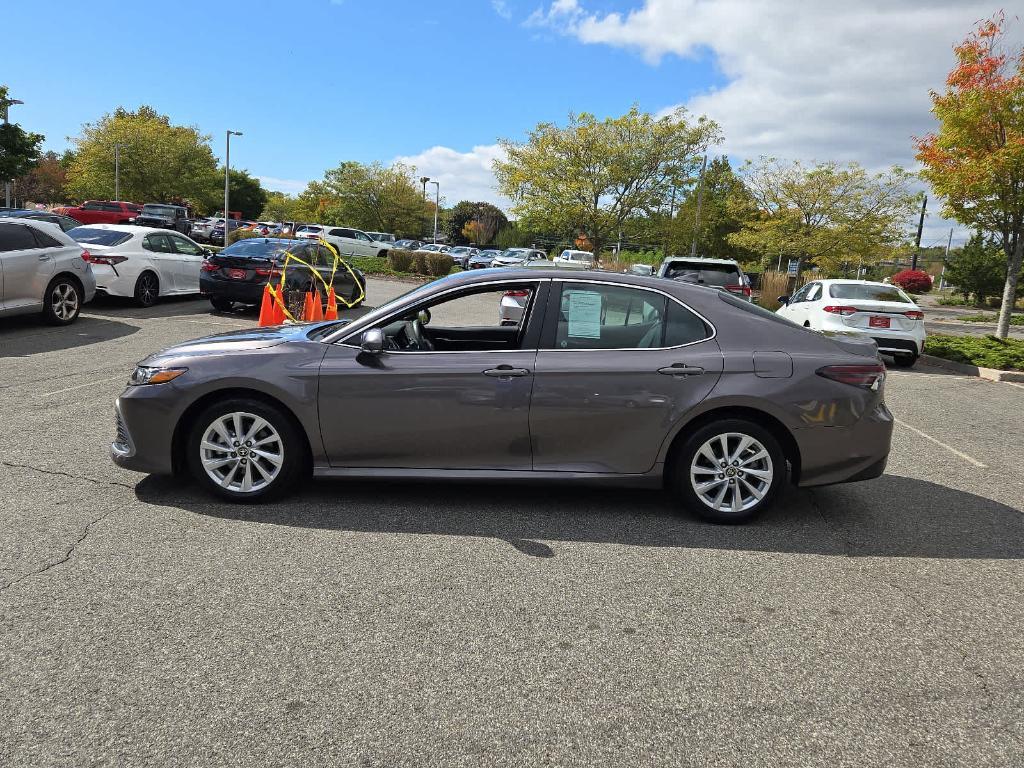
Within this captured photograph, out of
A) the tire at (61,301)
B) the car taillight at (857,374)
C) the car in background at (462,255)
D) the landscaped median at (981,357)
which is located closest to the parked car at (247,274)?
the tire at (61,301)

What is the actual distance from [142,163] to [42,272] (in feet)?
172

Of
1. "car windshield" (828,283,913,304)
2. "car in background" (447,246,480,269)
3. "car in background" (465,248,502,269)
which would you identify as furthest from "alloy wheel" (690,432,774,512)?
"car in background" (447,246,480,269)

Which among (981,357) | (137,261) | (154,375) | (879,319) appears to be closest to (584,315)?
(154,375)

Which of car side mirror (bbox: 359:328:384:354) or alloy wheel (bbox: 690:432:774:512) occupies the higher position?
car side mirror (bbox: 359:328:384:354)

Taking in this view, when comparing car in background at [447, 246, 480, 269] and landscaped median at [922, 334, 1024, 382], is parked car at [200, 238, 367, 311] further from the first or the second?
car in background at [447, 246, 480, 269]

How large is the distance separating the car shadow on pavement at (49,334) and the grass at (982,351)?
44.6ft

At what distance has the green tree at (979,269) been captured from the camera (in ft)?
117

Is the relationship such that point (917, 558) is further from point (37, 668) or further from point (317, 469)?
point (37, 668)

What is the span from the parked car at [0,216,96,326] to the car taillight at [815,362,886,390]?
11.2 m

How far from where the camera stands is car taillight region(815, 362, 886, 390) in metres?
4.82

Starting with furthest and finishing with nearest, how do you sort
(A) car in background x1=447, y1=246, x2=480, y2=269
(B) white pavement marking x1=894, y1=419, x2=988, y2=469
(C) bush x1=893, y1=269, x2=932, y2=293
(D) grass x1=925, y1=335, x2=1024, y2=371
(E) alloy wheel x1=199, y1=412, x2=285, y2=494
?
(A) car in background x1=447, y1=246, x2=480, y2=269, (C) bush x1=893, y1=269, x2=932, y2=293, (D) grass x1=925, y1=335, x2=1024, y2=371, (B) white pavement marking x1=894, y1=419, x2=988, y2=469, (E) alloy wheel x1=199, y1=412, x2=285, y2=494

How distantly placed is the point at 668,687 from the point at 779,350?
2.50m

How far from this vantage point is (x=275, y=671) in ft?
10.1

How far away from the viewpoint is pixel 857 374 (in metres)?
4.84
